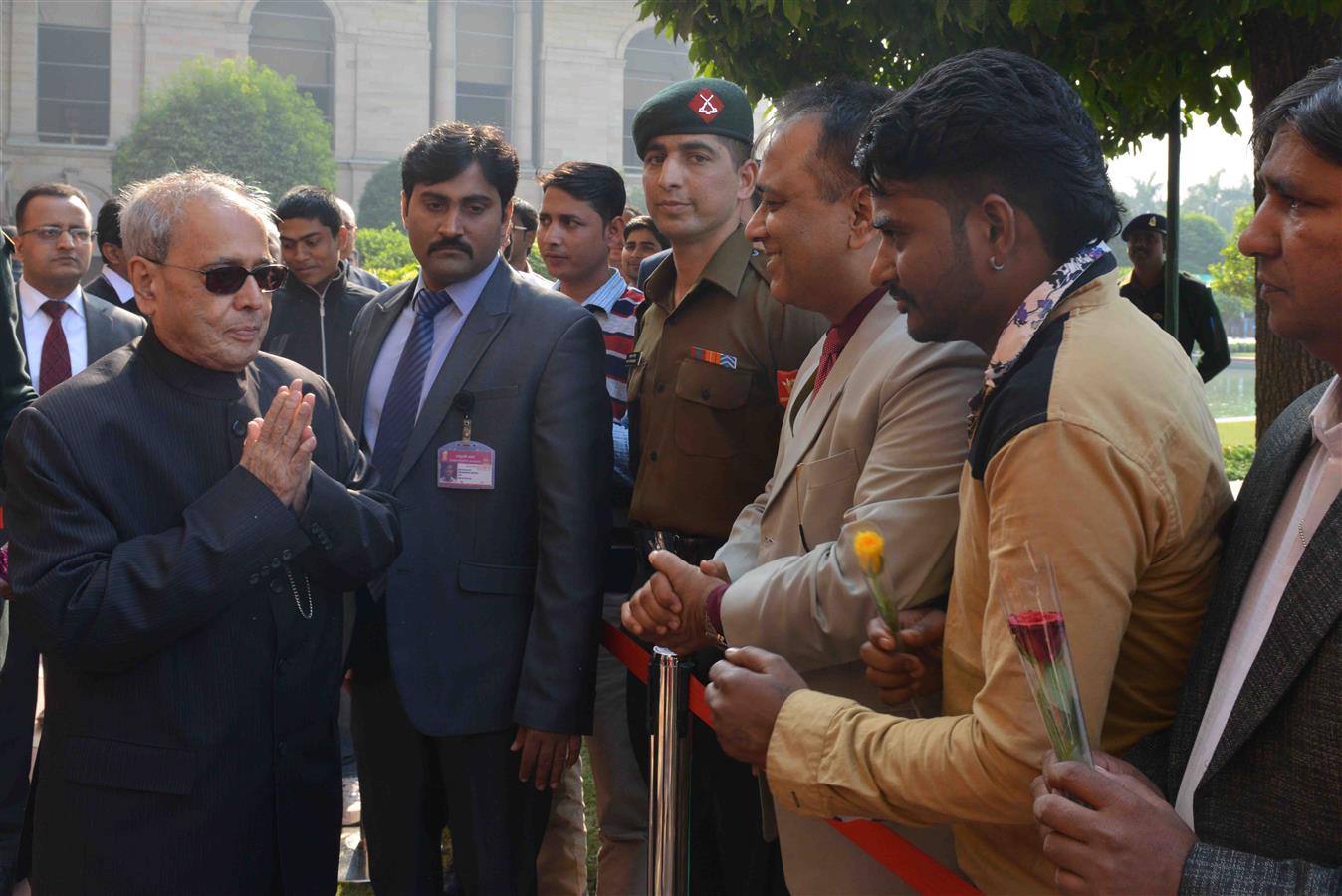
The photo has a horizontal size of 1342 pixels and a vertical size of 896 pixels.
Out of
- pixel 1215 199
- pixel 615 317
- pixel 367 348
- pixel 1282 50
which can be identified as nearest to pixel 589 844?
pixel 615 317

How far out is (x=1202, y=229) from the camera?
70125 millimetres

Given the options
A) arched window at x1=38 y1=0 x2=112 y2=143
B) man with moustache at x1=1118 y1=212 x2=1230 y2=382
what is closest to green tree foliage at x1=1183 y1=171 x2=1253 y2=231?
arched window at x1=38 y1=0 x2=112 y2=143

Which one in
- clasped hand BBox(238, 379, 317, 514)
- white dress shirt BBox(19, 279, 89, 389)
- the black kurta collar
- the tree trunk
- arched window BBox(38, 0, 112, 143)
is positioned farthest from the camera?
arched window BBox(38, 0, 112, 143)

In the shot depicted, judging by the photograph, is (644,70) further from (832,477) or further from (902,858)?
(902,858)

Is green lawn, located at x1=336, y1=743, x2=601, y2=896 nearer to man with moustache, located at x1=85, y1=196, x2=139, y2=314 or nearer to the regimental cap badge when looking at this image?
the regimental cap badge

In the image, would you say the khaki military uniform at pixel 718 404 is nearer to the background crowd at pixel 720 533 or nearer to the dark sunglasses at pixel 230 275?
the background crowd at pixel 720 533

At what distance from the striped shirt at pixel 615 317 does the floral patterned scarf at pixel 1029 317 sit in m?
2.71

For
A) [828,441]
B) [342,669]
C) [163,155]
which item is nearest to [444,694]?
[342,669]

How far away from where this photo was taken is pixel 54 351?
19.2 feet

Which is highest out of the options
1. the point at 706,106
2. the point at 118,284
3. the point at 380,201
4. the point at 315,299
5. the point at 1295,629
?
the point at 380,201

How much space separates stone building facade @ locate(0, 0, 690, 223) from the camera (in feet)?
192

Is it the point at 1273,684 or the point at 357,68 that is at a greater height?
the point at 357,68

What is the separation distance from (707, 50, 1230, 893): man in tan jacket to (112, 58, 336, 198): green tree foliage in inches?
1978

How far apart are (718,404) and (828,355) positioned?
2.56ft
